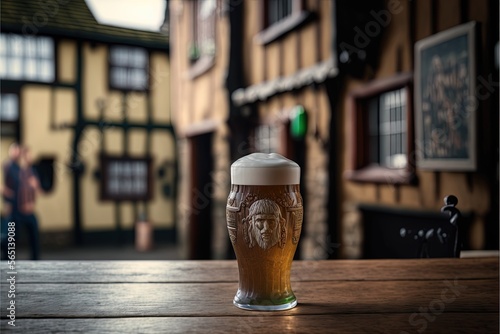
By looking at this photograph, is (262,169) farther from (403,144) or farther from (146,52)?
(146,52)

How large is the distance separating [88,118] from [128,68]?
1297 millimetres

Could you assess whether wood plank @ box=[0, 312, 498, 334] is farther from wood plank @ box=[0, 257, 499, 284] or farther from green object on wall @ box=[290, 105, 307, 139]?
green object on wall @ box=[290, 105, 307, 139]

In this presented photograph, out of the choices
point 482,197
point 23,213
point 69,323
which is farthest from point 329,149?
point 23,213

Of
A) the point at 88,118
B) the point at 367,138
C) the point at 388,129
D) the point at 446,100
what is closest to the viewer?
the point at 446,100

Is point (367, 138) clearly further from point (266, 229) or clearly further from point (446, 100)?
point (266, 229)

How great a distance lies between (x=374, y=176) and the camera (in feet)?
12.8

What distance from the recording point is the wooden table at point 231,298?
931mm

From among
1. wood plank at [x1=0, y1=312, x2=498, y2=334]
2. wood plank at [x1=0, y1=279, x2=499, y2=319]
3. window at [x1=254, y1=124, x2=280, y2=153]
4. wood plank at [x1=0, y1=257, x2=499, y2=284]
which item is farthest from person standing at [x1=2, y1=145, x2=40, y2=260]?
wood plank at [x1=0, y1=312, x2=498, y2=334]

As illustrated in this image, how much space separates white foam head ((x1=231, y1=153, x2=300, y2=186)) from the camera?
3.36 feet

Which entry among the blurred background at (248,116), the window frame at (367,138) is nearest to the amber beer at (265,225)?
the blurred background at (248,116)

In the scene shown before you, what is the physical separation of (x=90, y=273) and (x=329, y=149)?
327 centimetres

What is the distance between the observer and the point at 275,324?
94cm

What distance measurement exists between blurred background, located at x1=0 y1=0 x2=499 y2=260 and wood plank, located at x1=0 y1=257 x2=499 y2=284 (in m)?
0.31

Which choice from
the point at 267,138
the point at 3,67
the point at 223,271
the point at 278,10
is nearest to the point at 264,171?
the point at 223,271
